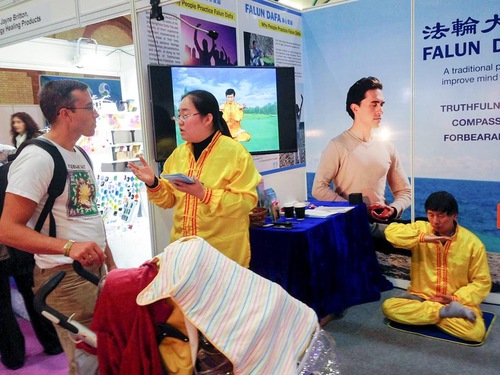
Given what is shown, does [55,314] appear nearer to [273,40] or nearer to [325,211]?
[325,211]

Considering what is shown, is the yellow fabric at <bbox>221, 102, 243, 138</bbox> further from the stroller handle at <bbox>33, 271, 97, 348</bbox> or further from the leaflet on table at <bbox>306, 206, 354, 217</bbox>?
the stroller handle at <bbox>33, 271, 97, 348</bbox>

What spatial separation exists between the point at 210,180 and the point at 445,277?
6.55ft

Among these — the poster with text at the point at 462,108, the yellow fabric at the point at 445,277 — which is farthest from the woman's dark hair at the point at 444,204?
the poster with text at the point at 462,108

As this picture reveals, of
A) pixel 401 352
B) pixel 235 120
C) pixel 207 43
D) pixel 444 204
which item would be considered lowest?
pixel 401 352

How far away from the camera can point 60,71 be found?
564 cm

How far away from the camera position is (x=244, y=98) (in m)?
3.39

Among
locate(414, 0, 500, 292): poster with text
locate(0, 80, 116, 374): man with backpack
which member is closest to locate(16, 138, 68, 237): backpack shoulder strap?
locate(0, 80, 116, 374): man with backpack

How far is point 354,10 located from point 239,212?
2.62 metres

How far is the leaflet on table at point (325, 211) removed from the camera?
353 centimetres

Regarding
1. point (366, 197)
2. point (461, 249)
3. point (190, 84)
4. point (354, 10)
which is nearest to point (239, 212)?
point (190, 84)

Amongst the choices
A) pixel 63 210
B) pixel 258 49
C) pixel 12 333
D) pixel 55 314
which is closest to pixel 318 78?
pixel 258 49

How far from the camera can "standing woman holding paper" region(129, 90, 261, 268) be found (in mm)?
2354

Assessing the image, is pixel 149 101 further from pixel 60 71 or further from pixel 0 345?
pixel 60 71

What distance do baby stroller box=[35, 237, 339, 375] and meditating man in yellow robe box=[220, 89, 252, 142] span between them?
6.40 ft
